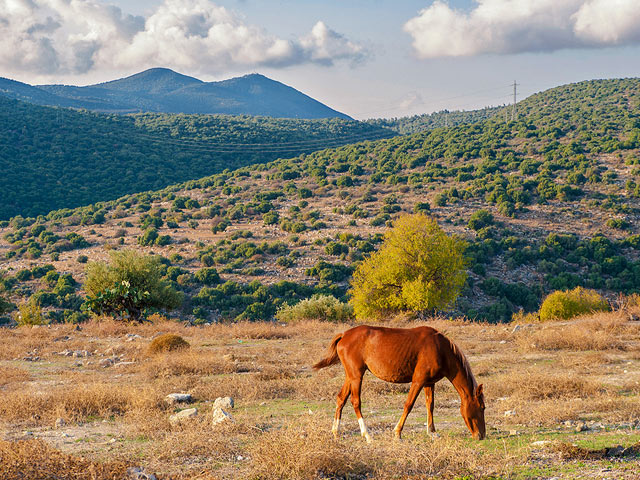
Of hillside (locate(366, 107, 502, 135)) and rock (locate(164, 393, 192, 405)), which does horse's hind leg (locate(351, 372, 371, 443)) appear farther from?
hillside (locate(366, 107, 502, 135))

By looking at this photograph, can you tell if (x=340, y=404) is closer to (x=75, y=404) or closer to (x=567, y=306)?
(x=75, y=404)

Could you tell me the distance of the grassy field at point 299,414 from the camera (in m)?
6.82

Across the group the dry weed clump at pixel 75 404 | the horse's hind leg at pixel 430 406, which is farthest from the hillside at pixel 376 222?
the horse's hind leg at pixel 430 406

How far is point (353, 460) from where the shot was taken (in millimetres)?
6855

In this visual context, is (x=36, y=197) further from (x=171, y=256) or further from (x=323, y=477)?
(x=323, y=477)

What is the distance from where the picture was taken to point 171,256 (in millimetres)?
53219

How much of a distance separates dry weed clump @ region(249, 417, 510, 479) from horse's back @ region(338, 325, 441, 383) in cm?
124

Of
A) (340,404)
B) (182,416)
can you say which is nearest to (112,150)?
(182,416)

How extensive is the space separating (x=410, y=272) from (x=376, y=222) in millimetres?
28008

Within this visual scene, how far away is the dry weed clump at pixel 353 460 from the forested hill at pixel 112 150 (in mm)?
78695

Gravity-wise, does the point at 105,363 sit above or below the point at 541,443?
below

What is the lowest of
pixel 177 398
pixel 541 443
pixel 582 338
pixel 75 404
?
pixel 582 338

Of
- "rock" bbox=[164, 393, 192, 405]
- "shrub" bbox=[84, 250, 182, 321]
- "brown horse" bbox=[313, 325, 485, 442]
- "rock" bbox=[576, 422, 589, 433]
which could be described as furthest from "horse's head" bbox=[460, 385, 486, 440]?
"shrub" bbox=[84, 250, 182, 321]

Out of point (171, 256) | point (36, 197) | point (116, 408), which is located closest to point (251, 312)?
point (171, 256)
